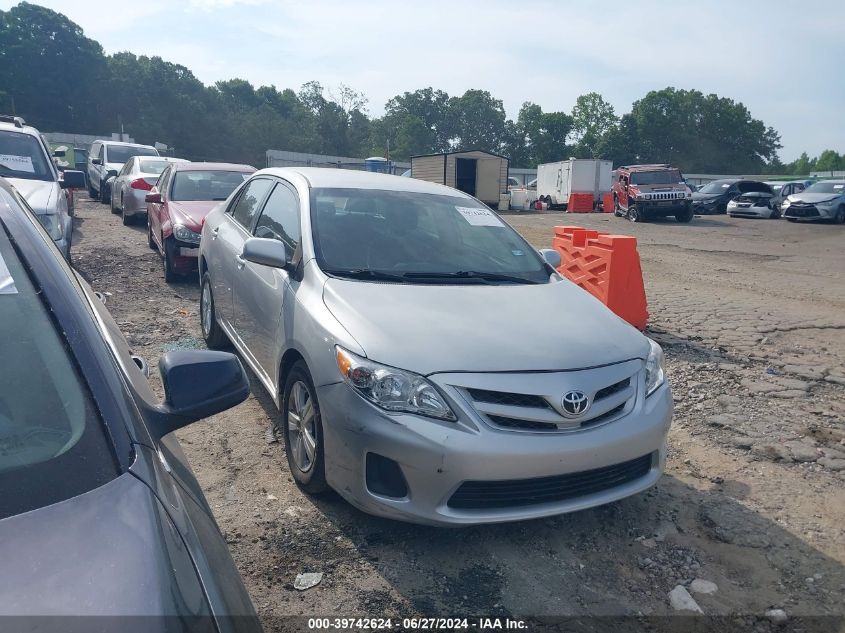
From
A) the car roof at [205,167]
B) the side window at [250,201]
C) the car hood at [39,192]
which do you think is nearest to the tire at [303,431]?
the side window at [250,201]

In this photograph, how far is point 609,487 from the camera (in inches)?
128

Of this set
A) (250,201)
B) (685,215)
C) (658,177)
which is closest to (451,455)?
(250,201)

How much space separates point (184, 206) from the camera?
29.0ft

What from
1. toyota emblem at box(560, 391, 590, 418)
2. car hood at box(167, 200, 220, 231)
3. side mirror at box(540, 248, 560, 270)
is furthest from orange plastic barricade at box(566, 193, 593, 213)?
toyota emblem at box(560, 391, 590, 418)

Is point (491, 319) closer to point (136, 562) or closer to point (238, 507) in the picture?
point (238, 507)

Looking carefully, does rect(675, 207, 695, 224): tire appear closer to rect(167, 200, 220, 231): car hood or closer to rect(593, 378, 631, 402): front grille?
rect(167, 200, 220, 231): car hood

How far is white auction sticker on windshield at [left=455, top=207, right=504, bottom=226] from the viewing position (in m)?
4.71

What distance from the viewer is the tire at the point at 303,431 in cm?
335

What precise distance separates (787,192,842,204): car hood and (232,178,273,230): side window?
78.7 feet

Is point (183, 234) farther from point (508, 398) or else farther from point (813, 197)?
point (813, 197)

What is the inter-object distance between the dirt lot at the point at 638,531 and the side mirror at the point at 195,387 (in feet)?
4.16

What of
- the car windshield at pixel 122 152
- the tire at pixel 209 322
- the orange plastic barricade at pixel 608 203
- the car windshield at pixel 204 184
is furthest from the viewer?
the orange plastic barricade at pixel 608 203

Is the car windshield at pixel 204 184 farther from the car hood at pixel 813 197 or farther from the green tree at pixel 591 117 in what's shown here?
the green tree at pixel 591 117

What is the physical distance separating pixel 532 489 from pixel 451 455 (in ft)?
1.49
